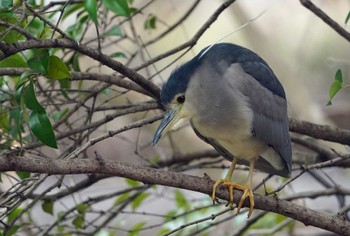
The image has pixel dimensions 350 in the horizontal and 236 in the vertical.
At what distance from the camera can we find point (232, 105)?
2.31 metres

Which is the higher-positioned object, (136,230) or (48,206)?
(48,206)

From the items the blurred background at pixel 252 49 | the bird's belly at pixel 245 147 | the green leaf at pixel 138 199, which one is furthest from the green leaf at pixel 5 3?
the blurred background at pixel 252 49

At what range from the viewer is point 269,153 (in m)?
2.49

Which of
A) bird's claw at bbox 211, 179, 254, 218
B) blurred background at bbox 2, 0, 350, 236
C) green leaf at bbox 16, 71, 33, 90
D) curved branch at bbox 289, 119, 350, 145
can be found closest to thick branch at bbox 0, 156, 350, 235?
bird's claw at bbox 211, 179, 254, 218

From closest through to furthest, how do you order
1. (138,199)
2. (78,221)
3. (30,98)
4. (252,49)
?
(30,98)
(78,221)
(138,199)
(252,49)

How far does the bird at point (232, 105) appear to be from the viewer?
225 cm

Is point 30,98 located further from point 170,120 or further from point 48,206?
point 48,206

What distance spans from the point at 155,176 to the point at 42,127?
329 millimetres

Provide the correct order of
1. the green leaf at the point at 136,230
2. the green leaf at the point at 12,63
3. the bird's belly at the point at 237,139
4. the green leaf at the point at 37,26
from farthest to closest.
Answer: the green leaf at the point at 136,230 < the bird's belly at the point at 237,139 < the green leaf at the point at 37,26 < the green leaf at the point at 12,63

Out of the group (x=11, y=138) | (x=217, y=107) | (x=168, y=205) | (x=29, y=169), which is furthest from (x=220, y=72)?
(x=168, y=205)

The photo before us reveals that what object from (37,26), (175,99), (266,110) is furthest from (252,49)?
(37,26)

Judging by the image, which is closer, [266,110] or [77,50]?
[77,50]

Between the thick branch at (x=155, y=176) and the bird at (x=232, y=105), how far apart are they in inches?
6.0

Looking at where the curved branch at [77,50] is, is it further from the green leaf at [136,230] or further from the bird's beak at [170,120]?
the green leaf at [136,230]
